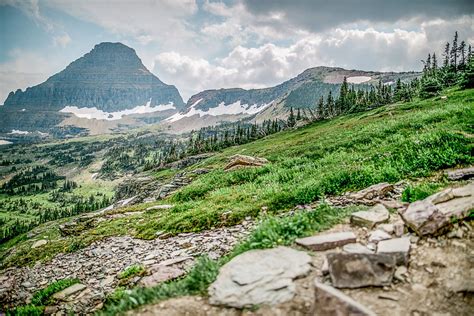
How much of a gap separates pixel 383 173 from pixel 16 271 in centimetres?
1970

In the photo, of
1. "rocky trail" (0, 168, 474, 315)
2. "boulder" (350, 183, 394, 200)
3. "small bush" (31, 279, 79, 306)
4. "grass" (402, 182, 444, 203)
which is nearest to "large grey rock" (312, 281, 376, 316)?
"rocky trail" (0, 168, 474, 315)

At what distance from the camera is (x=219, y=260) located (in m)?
7.68

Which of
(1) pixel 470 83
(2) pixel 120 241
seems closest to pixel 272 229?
(2) pixel 120 241

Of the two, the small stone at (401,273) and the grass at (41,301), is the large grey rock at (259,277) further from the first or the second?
the grass at (41,301)

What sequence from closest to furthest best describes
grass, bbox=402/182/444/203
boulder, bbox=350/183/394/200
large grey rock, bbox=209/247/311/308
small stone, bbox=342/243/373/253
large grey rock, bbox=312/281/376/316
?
large grey rock, bbox=312/281/376/316, large grey rock, bbox=209/247/311/308, small stone, bbox=342/243/373/253, grass, bbox=402/182/444/203, boulder, bbox=350/183/394/200

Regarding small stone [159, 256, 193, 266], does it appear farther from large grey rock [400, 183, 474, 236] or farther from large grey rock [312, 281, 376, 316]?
large grey rock [400, 183, 474, 236]

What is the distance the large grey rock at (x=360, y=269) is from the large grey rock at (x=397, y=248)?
1.33 feet

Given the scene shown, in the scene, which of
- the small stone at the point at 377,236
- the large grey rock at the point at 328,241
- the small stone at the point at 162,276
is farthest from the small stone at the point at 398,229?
the small stone at the point at 162,276

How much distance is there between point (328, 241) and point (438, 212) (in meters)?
2.66

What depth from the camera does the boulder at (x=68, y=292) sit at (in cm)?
995

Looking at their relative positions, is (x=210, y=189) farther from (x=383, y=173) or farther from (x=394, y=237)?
(x=394, y=237)

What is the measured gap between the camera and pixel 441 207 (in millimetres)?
7770

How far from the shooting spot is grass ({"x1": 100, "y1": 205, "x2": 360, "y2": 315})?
245 inches

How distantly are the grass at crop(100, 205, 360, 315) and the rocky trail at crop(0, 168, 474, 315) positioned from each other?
0.24 m
